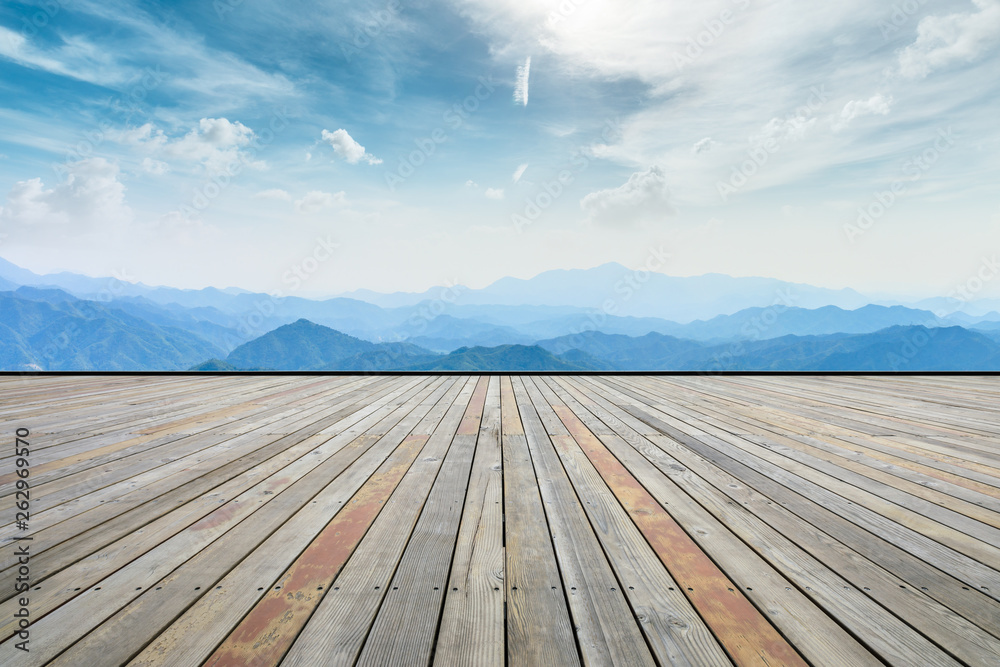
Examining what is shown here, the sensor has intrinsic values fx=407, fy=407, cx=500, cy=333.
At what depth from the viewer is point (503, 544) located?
1.27 meters

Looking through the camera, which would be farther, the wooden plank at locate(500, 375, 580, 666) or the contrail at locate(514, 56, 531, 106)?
the contrail at locate(514, 56, 531, 106)

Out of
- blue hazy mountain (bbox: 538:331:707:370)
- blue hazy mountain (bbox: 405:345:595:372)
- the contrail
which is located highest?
the contrail

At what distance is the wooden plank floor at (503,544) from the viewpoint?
86 cm

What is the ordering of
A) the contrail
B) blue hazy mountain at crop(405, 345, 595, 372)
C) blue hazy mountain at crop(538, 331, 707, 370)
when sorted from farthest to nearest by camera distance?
1. blue hazy mountain at crop(538, 331, 707, 370)
2. blue hazy mountain at crop(405, 345, 595, 372)
3. the contrail

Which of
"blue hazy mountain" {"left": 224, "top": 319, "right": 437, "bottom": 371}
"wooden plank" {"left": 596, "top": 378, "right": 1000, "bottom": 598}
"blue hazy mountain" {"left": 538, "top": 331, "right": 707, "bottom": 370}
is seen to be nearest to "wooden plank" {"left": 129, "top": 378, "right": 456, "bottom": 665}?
"wooden plank" {"left": 596, "top": 378, "right": 1000, "bottom": 598}

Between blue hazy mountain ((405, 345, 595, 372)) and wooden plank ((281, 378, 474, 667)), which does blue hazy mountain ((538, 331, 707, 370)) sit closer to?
blue hazy mountain ((405, 345, 595, 372))

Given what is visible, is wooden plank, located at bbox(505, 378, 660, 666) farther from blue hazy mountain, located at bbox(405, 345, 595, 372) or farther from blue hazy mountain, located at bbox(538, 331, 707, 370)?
blue hazy mountain, located at bbox(538, 331, 707, 370)

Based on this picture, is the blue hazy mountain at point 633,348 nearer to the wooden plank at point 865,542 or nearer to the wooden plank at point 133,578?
the wooden plank at point 865,542

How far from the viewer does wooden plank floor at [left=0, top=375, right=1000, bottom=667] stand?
0.86 m

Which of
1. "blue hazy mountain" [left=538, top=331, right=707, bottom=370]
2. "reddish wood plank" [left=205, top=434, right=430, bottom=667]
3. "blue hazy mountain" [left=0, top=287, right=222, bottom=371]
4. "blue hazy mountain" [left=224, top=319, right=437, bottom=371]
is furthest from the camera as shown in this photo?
"blue hazy mountain" [left=538, top=331, right=707, bottom=370]

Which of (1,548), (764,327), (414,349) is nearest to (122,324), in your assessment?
(414,349)

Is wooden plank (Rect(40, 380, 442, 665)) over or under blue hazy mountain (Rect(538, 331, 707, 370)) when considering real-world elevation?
under

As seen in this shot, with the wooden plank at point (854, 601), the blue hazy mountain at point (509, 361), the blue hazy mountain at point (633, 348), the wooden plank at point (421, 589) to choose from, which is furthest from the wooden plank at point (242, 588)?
the blue hazy mountain at point (633, 348)

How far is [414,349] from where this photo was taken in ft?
382
